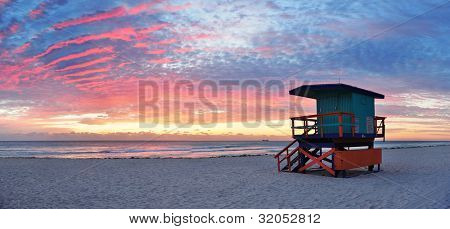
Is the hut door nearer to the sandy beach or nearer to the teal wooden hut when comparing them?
the teal wooden hut

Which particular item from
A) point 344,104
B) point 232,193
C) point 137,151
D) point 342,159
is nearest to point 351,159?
point 342,159

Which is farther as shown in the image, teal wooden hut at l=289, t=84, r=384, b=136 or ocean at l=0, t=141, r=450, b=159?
ocean at l=0, t=141, r=450, b=159

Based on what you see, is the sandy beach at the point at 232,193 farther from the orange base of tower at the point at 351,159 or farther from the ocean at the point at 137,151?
the ocean at the point at 137,151

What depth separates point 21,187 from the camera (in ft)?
45.5

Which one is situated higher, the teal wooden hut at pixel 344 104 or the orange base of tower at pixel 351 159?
the teal wooden hut at pixel 344 104

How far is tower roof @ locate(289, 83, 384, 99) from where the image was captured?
16.2 metres

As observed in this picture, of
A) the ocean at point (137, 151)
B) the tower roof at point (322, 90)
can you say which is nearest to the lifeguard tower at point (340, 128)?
the tower roof at point (322, 90)

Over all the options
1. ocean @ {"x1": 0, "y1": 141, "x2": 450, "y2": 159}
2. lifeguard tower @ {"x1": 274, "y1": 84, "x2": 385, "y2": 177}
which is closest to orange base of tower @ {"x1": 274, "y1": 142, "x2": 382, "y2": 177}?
lifeguard tower @ {"x1": 274, "y1": 84, "x2": 385, "y2": 177}

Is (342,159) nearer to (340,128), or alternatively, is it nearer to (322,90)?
(340,128)

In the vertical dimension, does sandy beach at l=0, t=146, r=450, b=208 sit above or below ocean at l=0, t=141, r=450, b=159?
above

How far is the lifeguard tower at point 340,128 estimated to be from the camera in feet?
51.5
